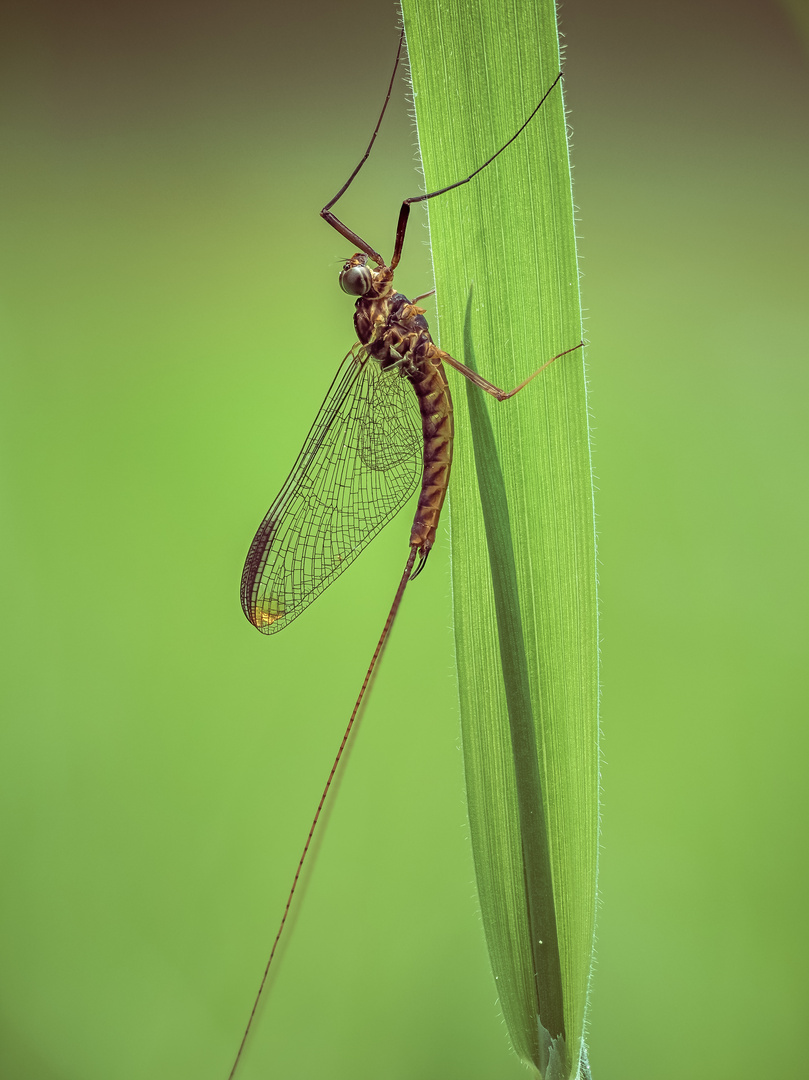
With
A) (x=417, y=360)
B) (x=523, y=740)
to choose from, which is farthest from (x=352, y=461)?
(x=523, y=740)

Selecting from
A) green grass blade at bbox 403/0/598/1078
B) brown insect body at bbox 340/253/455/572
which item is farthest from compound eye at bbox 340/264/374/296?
green grass blade at bbox 403/0/598/1078

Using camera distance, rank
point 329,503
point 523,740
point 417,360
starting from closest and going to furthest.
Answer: point 523,740
point 417,360
point 329,503

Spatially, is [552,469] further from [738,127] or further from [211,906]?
[738,127]

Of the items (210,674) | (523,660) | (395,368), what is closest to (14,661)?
(210,674)

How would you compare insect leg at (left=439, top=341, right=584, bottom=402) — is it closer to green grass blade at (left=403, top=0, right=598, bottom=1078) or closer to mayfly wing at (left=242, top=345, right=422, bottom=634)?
green grass blade at (left=403, top=0, right=598, bottom=1078)

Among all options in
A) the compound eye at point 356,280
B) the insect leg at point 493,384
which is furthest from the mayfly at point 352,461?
the insect leg at point 493,384

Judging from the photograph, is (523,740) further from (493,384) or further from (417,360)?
(417,360)

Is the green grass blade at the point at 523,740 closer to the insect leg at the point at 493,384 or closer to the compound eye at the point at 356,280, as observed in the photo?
the insect leg at the point at 493,384
